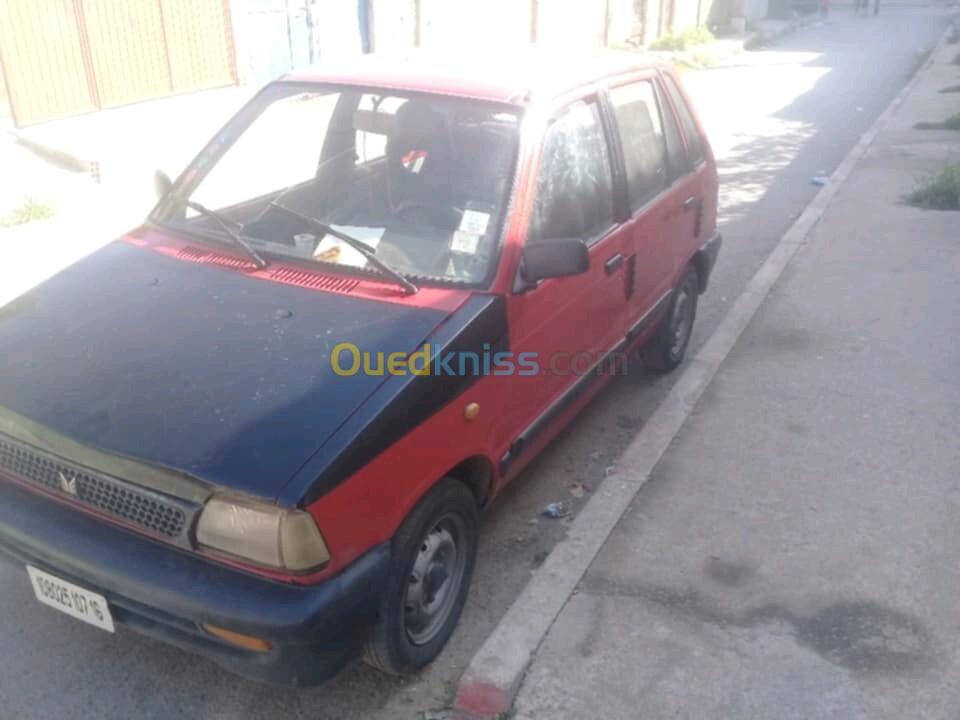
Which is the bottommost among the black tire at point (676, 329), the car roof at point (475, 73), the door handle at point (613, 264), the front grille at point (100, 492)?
the black tire at point (676, 329)

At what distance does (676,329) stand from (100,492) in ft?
12.1

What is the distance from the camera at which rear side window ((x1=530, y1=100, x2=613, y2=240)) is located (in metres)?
3.70

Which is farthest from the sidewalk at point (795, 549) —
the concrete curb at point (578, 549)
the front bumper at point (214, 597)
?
the front bumper at point (214, 597)

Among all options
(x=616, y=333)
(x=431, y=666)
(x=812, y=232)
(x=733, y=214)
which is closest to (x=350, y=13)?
(x=733, y=214)

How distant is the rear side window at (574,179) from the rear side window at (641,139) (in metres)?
0.26

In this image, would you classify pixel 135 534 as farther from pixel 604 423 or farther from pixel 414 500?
pixel 604 423

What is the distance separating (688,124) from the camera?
5332mm

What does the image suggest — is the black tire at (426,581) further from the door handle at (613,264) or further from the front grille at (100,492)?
the door handle at (613,264)

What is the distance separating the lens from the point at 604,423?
522cm

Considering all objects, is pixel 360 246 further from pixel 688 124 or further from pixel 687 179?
pixel 688 124

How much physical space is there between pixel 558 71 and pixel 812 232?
4903mm

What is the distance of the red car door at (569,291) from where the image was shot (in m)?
3.61

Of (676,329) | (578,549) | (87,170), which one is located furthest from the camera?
(87,170)

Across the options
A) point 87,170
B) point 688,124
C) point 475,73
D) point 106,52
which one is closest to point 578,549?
point 475,73
